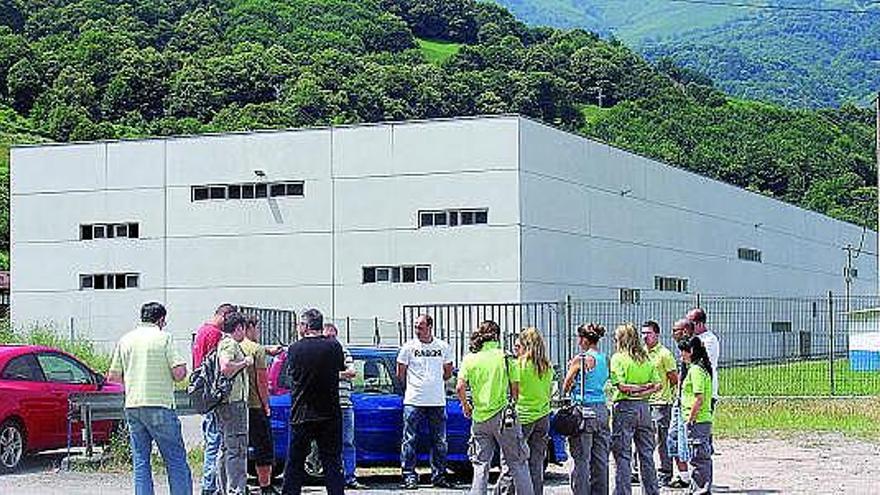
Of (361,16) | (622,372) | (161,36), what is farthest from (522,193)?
(361,16)

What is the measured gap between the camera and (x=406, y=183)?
4000cm

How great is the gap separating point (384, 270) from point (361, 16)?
323 feet

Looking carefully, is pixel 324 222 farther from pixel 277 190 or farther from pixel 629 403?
pixel 629 403

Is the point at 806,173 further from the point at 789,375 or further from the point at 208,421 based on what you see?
the point at 208,421

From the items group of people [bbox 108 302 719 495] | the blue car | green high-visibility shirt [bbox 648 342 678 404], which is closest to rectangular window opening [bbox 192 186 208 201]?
the blue car

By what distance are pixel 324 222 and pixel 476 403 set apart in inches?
1114

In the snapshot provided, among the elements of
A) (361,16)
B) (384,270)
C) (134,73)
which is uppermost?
(361,16)

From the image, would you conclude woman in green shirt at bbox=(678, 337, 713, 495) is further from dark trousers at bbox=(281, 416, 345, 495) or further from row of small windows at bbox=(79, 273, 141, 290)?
row of small windows at bbox=(79, 273, 141, 290)

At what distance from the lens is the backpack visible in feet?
44.3

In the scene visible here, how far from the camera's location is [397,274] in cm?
4022

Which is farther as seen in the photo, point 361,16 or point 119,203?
point 361,16

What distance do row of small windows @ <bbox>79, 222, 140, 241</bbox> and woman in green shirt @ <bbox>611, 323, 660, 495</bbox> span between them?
30.6m

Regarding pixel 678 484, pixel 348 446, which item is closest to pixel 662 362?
pixel 678 484

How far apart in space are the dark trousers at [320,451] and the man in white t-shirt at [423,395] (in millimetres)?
2820
